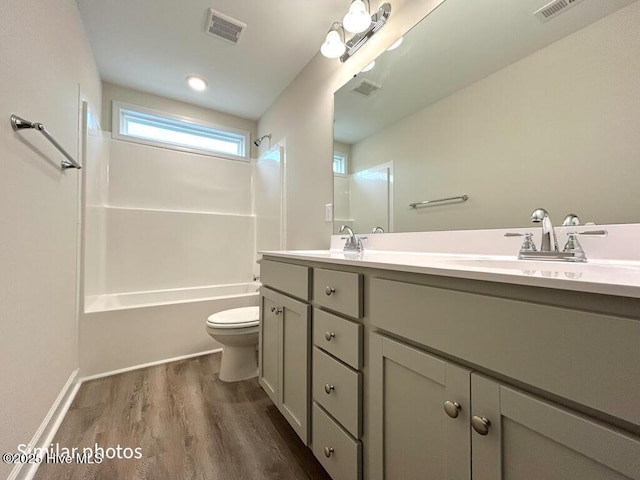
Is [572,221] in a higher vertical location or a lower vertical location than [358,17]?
lower

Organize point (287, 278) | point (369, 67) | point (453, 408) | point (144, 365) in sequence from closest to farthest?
point (453, 408) < point (287, 278) < point (369, 67) < point (144, 365)

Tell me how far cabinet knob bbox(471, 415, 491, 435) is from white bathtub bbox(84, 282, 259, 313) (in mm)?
2219

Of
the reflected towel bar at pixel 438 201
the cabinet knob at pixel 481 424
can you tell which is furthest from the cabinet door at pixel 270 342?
the cabinet knob at pixel 481 424

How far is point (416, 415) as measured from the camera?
0.65m

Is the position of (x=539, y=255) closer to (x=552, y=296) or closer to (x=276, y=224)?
(x=552, y=296)

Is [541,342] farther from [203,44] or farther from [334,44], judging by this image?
[203,44]

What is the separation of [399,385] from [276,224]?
209cm

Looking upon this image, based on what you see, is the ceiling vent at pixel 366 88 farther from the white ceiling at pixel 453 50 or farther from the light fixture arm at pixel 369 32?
the light fixture arm at pixel 369 32

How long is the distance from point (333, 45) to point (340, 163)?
26.2 inches

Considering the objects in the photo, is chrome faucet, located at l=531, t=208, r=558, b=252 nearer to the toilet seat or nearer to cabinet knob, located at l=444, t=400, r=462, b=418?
cabinet knob, located at l=444, t=400, r=462, b=418

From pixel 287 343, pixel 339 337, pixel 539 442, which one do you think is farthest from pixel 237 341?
pixel 539 442

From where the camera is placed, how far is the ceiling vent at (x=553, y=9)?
839 mm

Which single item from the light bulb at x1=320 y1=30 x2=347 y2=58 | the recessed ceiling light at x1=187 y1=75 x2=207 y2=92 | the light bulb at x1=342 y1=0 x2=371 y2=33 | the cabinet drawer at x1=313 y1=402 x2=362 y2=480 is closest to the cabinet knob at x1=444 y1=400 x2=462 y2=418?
the cabinet drawer at x1=313 y1=402 x2=362 y2=480

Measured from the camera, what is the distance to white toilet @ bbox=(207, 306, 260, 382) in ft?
5.68
